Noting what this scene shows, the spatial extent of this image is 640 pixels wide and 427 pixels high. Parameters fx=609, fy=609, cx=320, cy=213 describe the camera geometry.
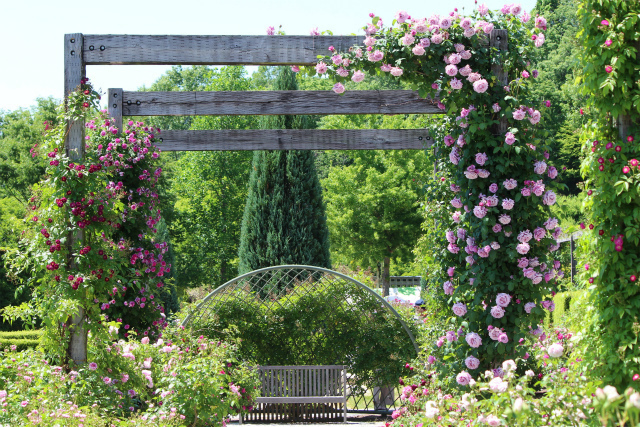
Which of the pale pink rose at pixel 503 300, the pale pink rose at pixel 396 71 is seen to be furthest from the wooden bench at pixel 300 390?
the pale pink rose at pixel 396 71

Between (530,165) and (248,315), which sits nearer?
(530,165)

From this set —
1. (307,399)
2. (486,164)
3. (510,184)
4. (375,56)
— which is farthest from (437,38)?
(307,399)

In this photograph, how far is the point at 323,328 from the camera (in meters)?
7.49

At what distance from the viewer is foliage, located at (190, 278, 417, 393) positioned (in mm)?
7242

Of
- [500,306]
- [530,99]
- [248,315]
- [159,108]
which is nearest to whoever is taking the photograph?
[500,306]

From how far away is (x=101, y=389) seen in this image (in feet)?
14.1

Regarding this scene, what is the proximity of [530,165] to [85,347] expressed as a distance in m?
3.52

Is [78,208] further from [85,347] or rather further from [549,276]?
[549,276]

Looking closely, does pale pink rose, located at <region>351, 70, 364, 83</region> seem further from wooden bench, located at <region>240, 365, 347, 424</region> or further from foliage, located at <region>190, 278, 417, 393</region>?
wooden bench, located at <region>240, 365, 347, 424</region>

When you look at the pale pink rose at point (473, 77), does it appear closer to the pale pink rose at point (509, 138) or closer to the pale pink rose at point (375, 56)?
the pale pink rose at point (509, 138)

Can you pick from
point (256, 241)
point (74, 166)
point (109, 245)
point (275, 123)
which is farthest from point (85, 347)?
point (275, 123)

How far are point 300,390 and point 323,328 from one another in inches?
31.0

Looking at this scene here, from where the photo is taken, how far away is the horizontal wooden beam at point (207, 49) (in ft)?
15.8

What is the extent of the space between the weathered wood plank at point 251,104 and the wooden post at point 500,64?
62.1 inches
